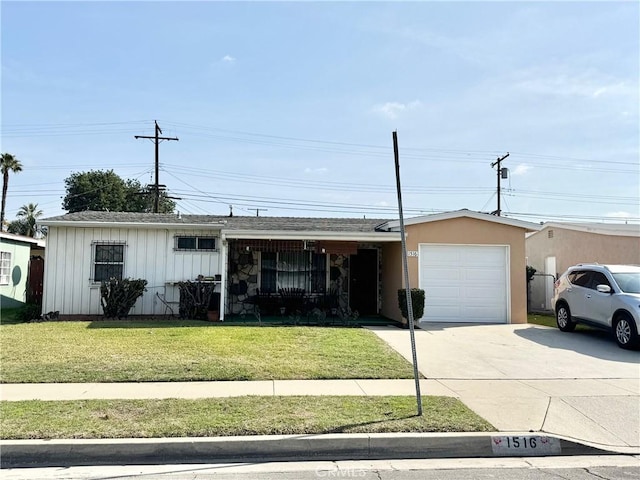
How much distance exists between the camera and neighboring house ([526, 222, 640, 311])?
17422 mm

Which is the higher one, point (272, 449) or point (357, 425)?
point (357, 425)

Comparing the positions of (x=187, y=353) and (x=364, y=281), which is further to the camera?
(x=364, y=281)

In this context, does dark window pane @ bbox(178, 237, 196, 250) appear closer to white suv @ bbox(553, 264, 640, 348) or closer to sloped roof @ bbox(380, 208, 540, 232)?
sloped roof @ bbox(380, 208, 540, 232)

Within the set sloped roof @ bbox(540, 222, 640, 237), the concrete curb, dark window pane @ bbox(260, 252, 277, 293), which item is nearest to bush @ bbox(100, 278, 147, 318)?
dark window pane @ bbox(260, 252, 277, 293)

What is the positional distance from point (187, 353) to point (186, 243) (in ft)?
21.0

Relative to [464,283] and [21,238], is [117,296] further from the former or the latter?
[464,283]

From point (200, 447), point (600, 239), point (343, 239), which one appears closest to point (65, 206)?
point (343, 239)

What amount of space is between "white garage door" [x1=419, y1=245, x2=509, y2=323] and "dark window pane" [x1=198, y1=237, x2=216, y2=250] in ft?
20.7

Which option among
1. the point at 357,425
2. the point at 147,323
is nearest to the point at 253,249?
the point at 147,323

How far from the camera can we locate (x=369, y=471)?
14.8 ft

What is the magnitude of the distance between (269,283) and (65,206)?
39.5 meters

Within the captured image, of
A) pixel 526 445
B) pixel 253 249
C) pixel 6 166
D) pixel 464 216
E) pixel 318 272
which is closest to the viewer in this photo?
pixel 526 445

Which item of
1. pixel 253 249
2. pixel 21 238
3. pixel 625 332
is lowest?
pixel 625 332

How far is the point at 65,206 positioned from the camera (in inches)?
1860
